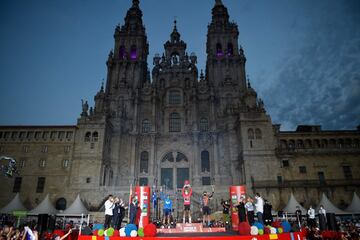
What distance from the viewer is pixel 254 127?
129 ft

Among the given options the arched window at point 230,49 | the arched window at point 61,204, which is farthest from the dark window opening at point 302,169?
the arched window at point 61,204

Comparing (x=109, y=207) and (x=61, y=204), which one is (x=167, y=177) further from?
(x=109, y=207)

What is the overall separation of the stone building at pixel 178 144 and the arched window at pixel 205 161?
0.16 meters

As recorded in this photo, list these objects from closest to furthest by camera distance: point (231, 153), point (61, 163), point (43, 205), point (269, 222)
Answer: point (269, 222)
point (43, 205)
point (61, 163)
point (231, 153)

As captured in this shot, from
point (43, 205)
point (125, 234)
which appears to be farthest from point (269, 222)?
point (43, 205)

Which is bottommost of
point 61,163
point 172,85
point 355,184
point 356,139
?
point 355,184

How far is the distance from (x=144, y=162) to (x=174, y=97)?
506 inches

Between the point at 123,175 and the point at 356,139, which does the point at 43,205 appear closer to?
the point at 123,175

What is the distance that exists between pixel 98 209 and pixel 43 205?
7.92m

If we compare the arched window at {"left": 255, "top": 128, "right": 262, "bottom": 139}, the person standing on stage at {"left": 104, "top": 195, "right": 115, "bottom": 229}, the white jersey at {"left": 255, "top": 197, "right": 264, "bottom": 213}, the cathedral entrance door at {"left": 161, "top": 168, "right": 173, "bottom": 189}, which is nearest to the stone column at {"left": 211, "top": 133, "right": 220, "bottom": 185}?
the arched window at {"left": 255, "top": 128, "right": 262, "bottom": 139}

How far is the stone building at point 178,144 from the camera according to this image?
36.8 meters

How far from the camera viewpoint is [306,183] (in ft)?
118

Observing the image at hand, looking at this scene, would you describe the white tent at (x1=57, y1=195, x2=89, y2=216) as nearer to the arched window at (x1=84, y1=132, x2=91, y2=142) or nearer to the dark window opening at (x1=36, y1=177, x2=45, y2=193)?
the dark window opening at (x1=36, y1=177, x2=45, y2=193)

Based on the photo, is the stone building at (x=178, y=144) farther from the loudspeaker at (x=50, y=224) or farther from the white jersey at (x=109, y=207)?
the white jersey at (x=109, y=207)
